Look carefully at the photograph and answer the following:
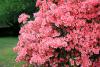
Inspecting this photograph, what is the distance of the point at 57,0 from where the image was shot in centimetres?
808

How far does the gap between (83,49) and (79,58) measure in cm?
26

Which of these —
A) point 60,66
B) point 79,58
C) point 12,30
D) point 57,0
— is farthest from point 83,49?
point 12,30

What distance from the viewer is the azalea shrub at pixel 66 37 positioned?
7199 millimetres

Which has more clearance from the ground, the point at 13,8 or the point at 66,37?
the point at 66,37

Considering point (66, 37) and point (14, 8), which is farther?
point (14, 8)

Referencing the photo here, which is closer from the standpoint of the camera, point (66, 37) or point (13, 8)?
point (66, 37)

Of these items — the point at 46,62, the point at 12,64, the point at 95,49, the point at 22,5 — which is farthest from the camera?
the point at 22,5

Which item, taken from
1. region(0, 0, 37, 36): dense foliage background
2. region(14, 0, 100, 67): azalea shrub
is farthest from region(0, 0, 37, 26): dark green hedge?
region(14, 0, 100, 67): azalea shrub

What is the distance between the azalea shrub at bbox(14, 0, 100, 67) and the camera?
283 inches

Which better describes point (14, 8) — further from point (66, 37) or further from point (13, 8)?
point (66, 37)

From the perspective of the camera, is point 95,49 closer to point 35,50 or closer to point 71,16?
point 71,16

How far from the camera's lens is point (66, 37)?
728 centimetres

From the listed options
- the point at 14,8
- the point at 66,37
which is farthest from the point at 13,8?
the point at 66,37

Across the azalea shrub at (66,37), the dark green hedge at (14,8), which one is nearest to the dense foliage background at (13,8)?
the dark green hedge at (14,8)
